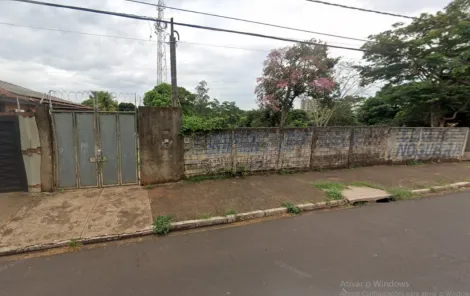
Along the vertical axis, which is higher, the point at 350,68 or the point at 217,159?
the point at 350,68

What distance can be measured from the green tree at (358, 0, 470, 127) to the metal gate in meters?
11.4

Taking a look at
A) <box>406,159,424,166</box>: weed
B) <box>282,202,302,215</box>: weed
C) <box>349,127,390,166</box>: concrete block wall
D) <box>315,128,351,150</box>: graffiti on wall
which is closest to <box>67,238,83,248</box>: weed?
<box>282,202,302,215</box>: weed

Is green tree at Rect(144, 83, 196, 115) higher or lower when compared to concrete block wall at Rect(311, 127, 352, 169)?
higher

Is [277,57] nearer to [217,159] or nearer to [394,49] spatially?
[394,49]

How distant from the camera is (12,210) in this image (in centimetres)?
437

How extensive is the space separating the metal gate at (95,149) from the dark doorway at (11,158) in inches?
27.6

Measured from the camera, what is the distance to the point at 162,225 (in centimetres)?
385

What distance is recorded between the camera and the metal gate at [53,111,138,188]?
5.47 metres

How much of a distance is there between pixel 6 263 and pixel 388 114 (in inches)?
828

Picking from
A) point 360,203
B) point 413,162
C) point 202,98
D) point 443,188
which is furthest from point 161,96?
point 443,188

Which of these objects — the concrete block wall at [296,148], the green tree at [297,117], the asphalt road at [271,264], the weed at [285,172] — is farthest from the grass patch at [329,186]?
the green tree at [297,117]

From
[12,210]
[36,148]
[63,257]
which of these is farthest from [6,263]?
[36,148]

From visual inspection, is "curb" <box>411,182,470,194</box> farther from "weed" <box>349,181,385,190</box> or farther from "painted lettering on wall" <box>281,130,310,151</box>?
"painted lettering on wall" <box>281,130,310,151</box>

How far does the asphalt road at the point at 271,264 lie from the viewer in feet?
8.06
